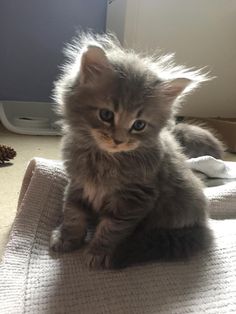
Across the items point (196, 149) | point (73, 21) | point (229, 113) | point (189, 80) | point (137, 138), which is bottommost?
point (229, 113)

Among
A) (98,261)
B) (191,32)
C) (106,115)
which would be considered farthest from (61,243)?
(191,32)

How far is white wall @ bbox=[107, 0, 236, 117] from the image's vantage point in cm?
235

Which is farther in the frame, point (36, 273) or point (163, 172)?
point (163, 172)

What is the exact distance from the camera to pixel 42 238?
1.11 m

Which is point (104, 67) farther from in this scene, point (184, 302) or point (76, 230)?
point (184, 302)

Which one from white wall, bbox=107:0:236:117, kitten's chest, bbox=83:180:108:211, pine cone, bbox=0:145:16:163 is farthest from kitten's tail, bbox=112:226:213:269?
white wall, bbox=107:0:236:117

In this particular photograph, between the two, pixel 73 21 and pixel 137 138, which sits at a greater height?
pixel 137 138

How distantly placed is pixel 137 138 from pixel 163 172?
151mm

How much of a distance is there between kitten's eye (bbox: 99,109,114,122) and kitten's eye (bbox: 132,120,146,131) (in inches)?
2.4

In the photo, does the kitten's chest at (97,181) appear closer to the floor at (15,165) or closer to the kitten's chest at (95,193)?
the kitten's chest at (95,193)

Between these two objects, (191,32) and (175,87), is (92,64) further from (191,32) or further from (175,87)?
(191,32)

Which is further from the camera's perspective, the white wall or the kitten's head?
the white wall

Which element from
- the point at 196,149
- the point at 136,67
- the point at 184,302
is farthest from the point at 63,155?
the point at 196,149

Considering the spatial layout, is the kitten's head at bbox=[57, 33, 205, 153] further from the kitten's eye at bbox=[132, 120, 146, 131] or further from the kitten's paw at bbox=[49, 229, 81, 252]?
the kitten's paw at bbox=[49, 229, 81, 252]
